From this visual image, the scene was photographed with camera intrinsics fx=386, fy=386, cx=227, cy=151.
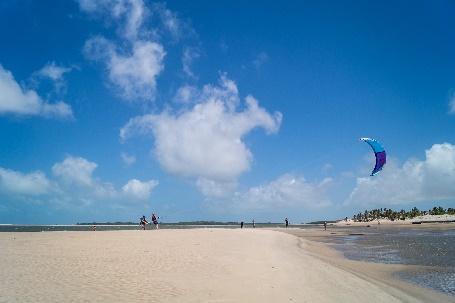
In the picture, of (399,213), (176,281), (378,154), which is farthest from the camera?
(399,213)

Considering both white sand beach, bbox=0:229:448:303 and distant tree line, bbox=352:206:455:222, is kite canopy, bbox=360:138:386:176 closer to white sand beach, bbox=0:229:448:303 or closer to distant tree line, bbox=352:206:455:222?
white sand beach, bbox=0:229:448:303

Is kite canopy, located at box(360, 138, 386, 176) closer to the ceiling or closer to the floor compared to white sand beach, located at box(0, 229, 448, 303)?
closer to the ceiling

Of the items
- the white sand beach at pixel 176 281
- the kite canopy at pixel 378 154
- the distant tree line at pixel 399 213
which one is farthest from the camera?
the distant tree line at pixel 399 213

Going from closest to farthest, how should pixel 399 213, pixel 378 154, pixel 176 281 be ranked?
pixel 176 281, pixel 378 154, pixel 399 213

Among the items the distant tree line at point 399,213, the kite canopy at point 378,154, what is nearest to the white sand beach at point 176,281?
the kite canopy at point 378,154

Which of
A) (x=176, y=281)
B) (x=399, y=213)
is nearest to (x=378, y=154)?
(x=176, y=281)

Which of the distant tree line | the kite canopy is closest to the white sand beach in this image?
the kite canopy

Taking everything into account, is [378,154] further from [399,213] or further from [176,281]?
[399,213]

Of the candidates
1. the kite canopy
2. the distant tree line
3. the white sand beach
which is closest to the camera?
the white sand beach

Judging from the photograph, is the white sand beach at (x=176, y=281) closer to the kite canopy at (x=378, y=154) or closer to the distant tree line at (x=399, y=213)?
the kite canopy at (x=378, y=154)

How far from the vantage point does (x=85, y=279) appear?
36.0 ft

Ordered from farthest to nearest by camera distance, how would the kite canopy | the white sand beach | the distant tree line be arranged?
the distant tree line → the kite canopy → the white sand beach

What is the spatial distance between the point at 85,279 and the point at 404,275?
39.0ft

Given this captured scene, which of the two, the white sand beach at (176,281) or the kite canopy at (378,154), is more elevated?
the kite canopy at (378,154)
